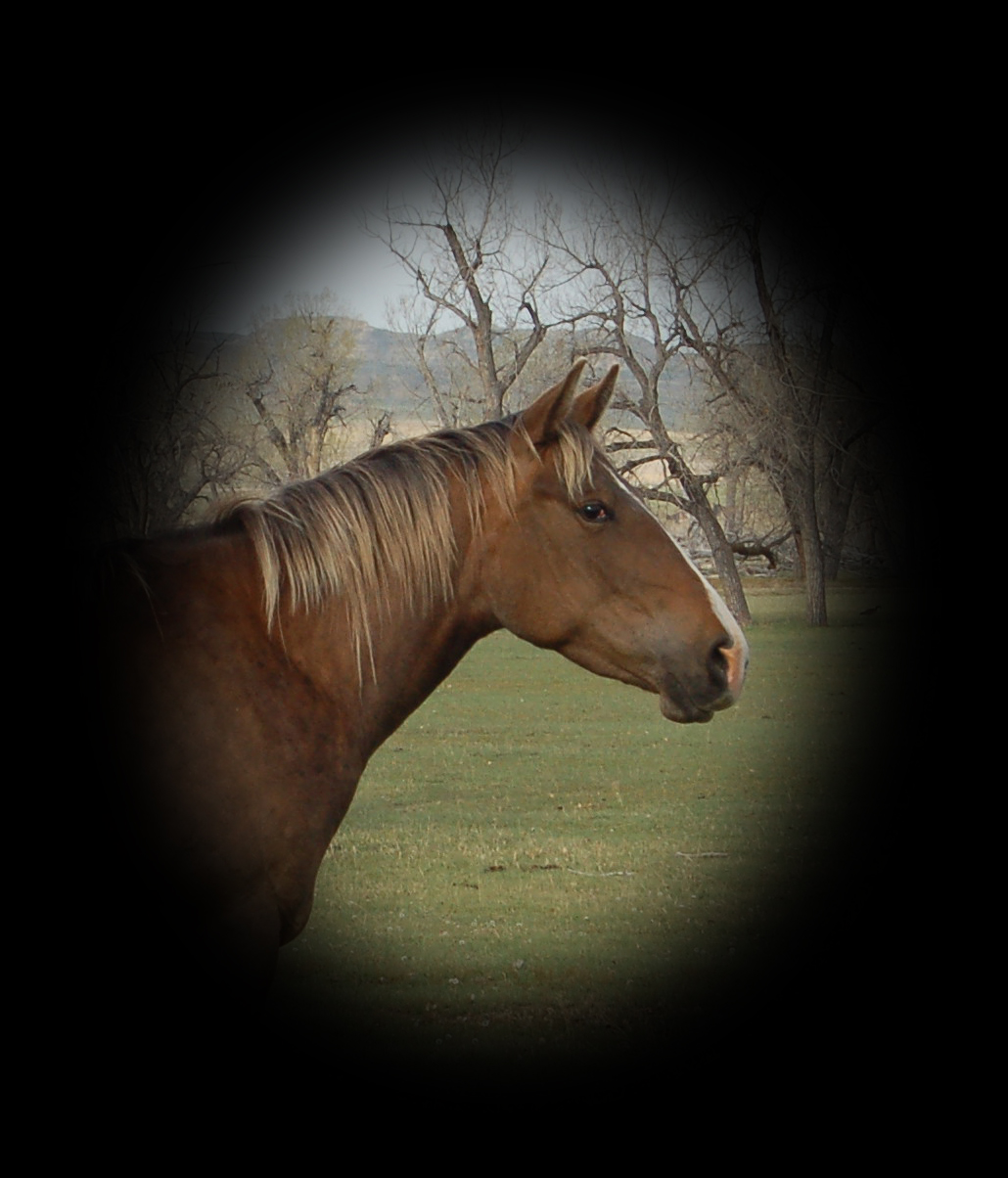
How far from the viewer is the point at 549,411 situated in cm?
287

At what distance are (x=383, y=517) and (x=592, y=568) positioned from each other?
63 cm

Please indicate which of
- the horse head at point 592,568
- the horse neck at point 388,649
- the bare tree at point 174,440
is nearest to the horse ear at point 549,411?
the horse head at point 592,568

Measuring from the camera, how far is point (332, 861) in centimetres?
559

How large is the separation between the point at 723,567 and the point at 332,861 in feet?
9.52

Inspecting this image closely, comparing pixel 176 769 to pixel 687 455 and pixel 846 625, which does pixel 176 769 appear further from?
pixel 687 455

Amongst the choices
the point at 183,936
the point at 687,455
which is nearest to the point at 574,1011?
the point at 183,936

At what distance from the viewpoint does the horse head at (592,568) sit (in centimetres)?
287

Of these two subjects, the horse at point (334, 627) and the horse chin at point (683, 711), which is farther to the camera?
the horse chin at point (683, 711)

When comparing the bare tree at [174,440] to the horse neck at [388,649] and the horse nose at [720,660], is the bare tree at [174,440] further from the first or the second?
the horse nose at [720,660]

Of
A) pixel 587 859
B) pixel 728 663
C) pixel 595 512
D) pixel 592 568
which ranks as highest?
pixel 595 512

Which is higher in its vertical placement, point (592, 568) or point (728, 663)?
point (592, 568)

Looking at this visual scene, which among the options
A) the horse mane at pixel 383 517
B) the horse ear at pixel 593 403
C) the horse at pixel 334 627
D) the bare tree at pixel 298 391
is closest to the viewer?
the horse at pixel 334 627

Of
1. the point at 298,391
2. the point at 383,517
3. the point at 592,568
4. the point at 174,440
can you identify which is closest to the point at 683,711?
the point at 592,568

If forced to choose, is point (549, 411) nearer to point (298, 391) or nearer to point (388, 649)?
point (388, 649)
